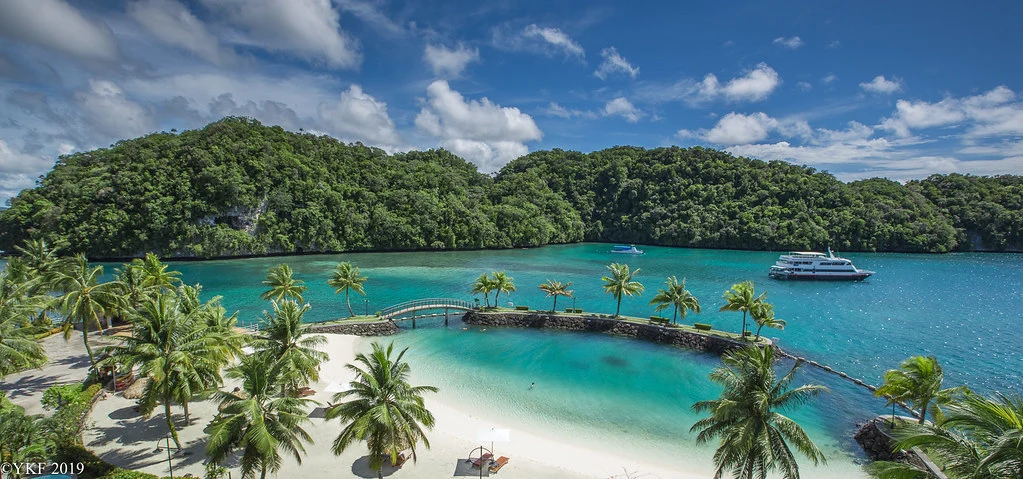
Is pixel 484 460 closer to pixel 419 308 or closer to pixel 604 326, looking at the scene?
pixel 604 326

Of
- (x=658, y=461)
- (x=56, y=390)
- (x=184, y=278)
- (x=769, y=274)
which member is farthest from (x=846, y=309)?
(x=184, y=278)

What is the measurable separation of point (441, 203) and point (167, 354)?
9849cm

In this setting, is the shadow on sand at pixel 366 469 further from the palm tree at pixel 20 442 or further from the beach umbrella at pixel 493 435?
the palm tree at pixel 20 442

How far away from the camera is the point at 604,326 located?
43969mm

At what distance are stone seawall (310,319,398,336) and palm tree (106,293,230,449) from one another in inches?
840

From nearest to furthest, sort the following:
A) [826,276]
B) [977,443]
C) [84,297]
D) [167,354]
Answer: [977,443], [167,354], [84,297], [826,276]

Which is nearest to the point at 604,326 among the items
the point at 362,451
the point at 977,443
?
the point at 362,451

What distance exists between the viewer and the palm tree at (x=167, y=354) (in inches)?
707

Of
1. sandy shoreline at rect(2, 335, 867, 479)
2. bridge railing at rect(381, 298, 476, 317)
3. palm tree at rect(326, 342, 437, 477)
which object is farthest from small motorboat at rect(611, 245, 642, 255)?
palm tree at rect(326, 342, 437, 477)

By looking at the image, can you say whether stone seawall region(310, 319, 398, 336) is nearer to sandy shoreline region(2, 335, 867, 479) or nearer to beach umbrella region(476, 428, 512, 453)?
sandy shoreline region(2, 335, 867, 479)

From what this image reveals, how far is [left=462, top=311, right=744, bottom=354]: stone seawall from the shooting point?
126 ft

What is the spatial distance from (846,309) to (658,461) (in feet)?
154

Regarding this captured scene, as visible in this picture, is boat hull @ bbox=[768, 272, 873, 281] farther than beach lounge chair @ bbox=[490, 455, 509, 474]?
Yes

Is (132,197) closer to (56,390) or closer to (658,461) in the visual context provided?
(56,390)
